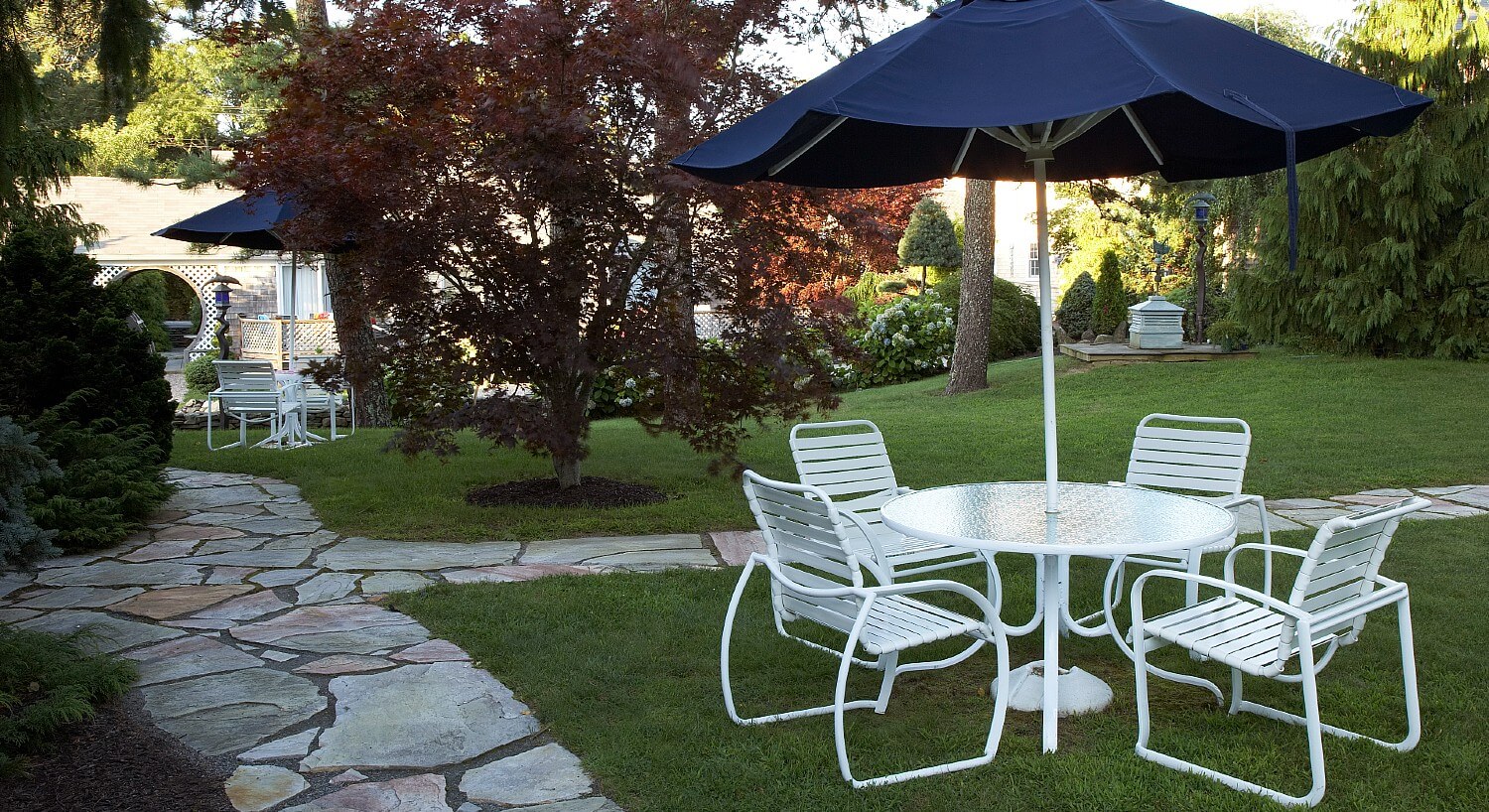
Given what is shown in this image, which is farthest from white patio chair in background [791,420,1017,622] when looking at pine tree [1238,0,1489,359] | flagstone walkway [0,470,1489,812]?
pine tree [1238,0,1489,359]

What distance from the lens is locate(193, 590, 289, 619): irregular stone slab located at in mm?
4844

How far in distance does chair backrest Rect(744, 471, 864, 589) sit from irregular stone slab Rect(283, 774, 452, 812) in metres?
1.25

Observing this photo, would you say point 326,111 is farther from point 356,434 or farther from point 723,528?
point 356,434

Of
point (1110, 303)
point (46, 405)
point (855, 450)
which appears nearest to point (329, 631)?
point (855, 450)

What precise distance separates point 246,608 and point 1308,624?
14.2 feet

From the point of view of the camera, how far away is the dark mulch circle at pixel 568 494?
730cm

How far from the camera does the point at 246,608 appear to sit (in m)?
4.97

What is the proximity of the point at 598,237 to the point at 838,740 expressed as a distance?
4215 millimetres

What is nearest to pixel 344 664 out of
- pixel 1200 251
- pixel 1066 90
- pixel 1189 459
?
pixel 1066 90

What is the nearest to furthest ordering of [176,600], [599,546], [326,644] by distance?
[326,644], [176,600], [599,546]

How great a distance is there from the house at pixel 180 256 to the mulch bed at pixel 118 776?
2175cm

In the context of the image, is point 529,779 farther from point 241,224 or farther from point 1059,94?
point 241,224

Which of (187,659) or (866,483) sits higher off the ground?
(866,483)

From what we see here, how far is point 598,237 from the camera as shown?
21.8 ft
